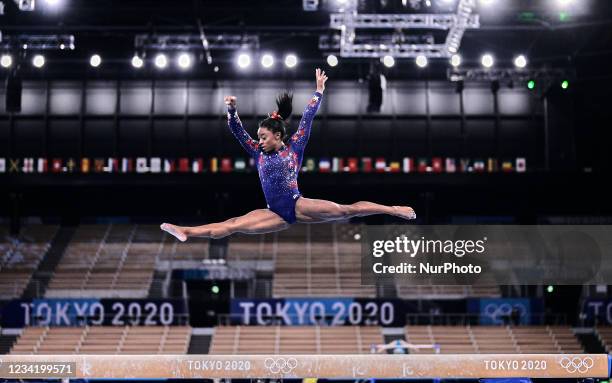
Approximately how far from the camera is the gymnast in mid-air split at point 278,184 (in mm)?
8719

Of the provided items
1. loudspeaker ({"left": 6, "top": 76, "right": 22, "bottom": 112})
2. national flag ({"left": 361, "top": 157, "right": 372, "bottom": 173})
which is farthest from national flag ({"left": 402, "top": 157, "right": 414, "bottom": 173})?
loudspeaker ({"left": 6, "top": 76, "right": 22, "bottom": 112})

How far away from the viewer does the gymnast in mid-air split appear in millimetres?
8719

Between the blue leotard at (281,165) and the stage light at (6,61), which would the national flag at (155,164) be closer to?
the stage light at (6,61)

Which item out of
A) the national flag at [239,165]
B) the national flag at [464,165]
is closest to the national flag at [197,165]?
the national flag at [239,165]

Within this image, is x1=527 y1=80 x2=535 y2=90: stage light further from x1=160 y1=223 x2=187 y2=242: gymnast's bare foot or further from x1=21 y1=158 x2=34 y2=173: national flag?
x1=160 y1=223 x2=187 y2=242: gymnast's bare foot

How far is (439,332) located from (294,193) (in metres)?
13.9

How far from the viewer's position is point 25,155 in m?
24.1

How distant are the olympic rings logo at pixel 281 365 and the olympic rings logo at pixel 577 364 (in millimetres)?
4087

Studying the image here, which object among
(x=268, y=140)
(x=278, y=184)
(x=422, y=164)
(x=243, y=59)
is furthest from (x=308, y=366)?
(x=422, y=164)

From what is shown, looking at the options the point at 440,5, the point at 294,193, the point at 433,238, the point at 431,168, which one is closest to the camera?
the point at 294,193

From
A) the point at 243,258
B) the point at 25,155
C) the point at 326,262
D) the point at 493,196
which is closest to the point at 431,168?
the point at 493,196

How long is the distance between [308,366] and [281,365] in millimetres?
411

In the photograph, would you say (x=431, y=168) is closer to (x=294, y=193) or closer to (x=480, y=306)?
(x=480, y=306)

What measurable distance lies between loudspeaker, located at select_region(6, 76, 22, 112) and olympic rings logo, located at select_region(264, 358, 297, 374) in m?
9.69
